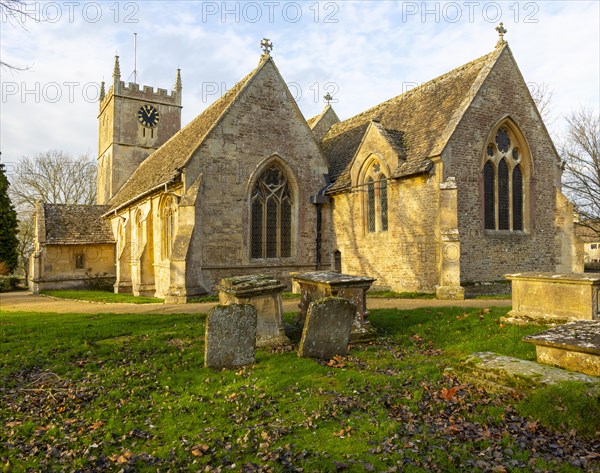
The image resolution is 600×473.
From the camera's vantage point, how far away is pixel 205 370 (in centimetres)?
748

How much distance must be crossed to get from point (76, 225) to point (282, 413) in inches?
1055

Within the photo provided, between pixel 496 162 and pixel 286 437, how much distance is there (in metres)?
15.5

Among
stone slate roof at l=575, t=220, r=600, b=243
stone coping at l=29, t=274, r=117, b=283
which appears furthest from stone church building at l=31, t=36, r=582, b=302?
stone coping at l=29, t=274, r=117, b=283

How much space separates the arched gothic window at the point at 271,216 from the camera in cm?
1808

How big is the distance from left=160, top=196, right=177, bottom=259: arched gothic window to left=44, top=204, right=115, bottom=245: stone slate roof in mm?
9127

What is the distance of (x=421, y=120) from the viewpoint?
1805 cm

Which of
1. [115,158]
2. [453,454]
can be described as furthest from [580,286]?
[115,158]

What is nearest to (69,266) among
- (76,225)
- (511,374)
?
(76,225)

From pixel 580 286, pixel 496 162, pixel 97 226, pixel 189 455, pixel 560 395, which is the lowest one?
pixel 189 455

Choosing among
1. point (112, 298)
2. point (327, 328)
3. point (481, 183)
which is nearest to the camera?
point (327, 328)

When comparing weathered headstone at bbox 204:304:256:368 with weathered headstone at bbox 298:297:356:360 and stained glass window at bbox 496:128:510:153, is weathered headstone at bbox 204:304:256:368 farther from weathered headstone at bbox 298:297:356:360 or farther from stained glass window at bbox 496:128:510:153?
stained glass window at bbox 496:128:510:153

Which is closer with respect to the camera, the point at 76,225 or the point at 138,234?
the point at 138,234

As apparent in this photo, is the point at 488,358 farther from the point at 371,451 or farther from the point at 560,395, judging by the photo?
the point at 371,451

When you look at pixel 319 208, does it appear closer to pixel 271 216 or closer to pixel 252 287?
pixel 271 216
